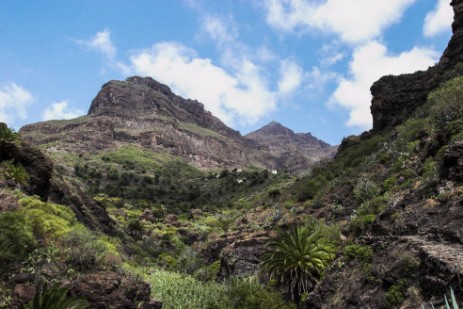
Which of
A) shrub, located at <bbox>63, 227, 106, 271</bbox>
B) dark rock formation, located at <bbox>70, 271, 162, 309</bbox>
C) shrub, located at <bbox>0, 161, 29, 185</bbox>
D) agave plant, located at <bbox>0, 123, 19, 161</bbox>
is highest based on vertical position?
agave plant, located at <bbox>0, 123, 19, 161</bbox>

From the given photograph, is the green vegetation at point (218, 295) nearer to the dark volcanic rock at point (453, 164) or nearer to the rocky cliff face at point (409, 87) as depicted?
the dark volcanic rock at point (453, 164)

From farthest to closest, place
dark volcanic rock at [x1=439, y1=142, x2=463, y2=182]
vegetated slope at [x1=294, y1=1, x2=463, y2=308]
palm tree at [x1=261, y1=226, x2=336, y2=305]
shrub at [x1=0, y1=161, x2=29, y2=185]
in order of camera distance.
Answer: shrub at [x1=0, y1=161, x2=29, y2=185] → palm tree at [x1=261, y1=226, x2=336, y2=305] → dark volcanic rock at [x1=439, y1=142, x2=463, y2=182] → vegetated slope at [x1=294, y1=1, x2=463, y2=308]

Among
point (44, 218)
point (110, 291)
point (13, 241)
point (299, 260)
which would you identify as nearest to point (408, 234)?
point (299, 260)

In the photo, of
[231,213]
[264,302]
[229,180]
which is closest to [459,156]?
[264,302]

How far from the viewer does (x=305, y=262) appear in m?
27.5

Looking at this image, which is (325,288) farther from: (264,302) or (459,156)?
(459,156)

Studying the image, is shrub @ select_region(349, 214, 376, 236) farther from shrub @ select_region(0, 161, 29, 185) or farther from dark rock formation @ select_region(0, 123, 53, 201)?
shrub @ select_region(0, 161, 29, 185)

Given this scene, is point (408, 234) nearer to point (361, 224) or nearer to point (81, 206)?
point (361, 224)

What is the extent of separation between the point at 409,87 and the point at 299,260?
5141cm

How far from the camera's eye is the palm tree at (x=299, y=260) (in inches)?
1066

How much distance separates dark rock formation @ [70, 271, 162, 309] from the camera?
18.6 m

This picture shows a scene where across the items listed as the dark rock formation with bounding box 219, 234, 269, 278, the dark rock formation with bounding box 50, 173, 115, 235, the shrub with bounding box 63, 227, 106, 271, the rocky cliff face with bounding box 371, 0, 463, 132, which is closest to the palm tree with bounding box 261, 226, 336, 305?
the dark rock formation with bounding box 219, 234, 269, 278

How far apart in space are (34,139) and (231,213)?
408 feet

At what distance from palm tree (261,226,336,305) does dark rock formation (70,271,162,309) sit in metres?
10.1
